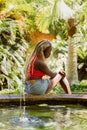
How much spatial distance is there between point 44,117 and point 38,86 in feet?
3.77

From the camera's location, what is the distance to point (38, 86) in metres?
6.46

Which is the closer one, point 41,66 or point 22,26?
point 41,66

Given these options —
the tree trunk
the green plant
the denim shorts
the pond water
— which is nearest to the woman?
the denim shorts

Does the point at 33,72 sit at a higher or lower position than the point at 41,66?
lower

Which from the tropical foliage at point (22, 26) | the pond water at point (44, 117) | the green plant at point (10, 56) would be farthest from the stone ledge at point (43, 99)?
the green plant at point (10, 56)

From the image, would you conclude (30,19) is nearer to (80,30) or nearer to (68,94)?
(80,30)

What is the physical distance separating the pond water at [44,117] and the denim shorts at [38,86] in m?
0.28

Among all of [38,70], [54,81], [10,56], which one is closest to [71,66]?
[10,56]

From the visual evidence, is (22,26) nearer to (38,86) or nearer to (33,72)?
(33,72)

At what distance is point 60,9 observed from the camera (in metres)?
11.4

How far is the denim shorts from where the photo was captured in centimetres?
648

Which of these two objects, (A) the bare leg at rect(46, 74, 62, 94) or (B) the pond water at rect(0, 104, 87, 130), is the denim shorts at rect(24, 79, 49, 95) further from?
(B) the pond water at rect(0, 104, 87, 130)

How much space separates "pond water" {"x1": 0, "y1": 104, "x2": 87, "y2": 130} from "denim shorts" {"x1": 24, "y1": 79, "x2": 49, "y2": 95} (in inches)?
10.9

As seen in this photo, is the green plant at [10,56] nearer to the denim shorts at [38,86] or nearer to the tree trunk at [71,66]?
the tree trunk at [71,66]
